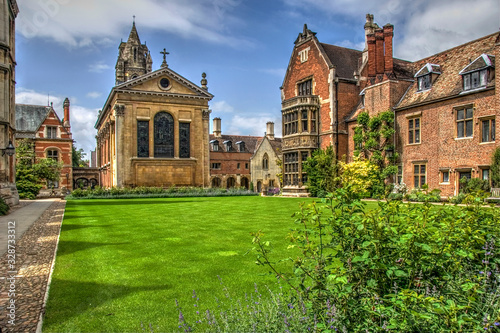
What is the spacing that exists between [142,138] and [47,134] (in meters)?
19.6

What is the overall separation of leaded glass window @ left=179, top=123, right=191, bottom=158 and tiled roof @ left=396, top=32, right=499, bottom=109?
81.2 ft

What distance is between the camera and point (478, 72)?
22.3 m

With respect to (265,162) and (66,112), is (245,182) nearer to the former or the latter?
(265,162)

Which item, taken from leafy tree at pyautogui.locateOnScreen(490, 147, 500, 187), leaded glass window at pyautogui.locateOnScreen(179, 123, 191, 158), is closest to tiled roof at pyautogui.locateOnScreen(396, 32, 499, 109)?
leafy tree at pyautogui.locateOnScreen(490, 147, 500, 187)

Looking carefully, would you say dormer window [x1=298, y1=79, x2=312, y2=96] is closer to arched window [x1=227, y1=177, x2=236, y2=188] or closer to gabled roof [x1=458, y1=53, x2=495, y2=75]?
gabled roof [x1=458, y1=53, x2=495, y2=75]

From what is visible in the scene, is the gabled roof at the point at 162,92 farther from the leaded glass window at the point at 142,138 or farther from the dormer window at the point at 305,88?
the dormer window at the point at 305,88

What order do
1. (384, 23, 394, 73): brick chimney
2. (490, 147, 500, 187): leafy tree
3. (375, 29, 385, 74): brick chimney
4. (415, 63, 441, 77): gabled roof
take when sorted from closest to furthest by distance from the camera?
(490, 147, 500, 187): leafy tree → (415, 63, 441, 77): gabled roof → (384, 23, 394, 73): brick chimney → (375, 29, 385, 74): brick chimney

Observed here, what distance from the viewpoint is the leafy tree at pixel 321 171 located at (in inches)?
1233

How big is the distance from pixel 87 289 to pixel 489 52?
26.9m

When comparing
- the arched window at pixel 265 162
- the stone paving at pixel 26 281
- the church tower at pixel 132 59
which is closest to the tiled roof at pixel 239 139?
the arched window at pixel 265 162

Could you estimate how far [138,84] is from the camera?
40.8 meters

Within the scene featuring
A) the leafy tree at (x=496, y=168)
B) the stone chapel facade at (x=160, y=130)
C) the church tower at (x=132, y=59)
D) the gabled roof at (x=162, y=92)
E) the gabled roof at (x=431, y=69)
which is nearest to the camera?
the leafy tree at (x=496, y=168)

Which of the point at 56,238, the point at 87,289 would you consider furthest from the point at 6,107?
the point at 87,289

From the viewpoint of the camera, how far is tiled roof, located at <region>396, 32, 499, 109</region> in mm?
23938
